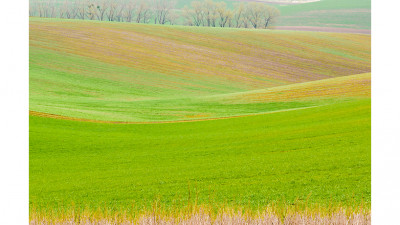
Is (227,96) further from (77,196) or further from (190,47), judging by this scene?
(77,196)

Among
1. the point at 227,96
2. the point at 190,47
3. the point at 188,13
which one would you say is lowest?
the point at 227,96

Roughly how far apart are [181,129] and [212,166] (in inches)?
365

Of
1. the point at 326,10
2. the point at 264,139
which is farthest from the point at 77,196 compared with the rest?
the point at 326,10

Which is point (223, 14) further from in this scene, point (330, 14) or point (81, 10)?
point (330, 14)

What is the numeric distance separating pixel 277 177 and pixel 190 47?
46.3m

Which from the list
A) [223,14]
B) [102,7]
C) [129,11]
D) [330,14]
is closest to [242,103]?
[223,14]

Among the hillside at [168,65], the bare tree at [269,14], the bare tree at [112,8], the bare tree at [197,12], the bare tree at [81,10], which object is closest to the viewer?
the hillside at [168,65]

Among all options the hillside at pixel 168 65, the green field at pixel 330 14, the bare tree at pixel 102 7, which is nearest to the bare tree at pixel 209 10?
the bare tree at pixel 102 7

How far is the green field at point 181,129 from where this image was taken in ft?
23.6

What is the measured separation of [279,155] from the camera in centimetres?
988

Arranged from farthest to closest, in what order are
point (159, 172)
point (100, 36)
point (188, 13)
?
point (188, 13) → point (100, 36) → point (159, 172)

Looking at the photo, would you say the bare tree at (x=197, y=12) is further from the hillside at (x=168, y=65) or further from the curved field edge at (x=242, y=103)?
the curved field edge at (x=242, y=103)

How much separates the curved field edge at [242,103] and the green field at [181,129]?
75 mm

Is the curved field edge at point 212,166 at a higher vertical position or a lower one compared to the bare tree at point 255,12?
lower
